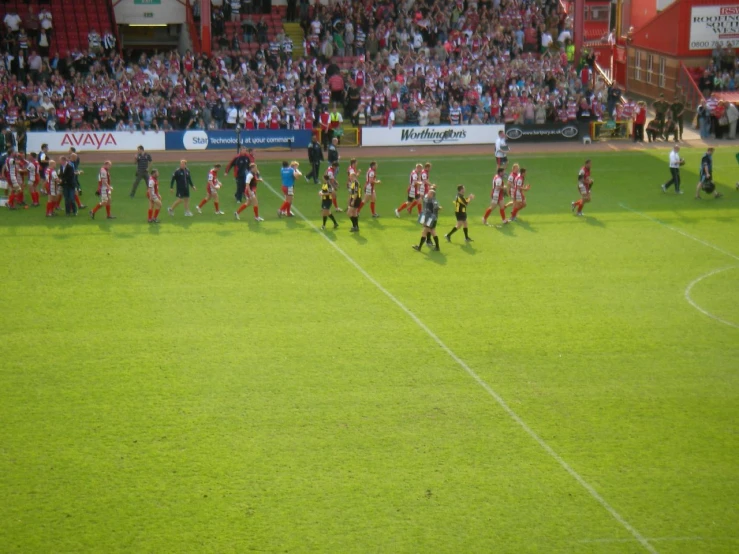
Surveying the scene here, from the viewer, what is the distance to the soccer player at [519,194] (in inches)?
1163

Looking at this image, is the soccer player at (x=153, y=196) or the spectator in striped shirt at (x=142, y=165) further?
the spectator in striped shirt at (x=142, y=165)

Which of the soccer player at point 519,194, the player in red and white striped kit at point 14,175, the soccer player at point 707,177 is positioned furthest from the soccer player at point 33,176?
the soccer player at point 707,177

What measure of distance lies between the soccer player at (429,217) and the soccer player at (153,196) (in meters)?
7.64

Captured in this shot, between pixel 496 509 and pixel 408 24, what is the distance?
39285 mm

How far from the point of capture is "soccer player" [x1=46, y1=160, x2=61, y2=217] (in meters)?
30.1

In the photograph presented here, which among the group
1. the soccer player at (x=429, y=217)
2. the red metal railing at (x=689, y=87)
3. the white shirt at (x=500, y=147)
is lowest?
the soccer player at (x=429, y=217)

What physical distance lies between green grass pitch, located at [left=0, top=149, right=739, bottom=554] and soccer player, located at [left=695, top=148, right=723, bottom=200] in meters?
3.38

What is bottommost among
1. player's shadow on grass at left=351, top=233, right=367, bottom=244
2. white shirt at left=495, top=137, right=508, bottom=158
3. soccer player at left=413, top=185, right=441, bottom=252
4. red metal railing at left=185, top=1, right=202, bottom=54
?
player's shadow on grass at left=351, top=233, right=367, bottom=244

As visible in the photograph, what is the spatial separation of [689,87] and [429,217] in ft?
88.9

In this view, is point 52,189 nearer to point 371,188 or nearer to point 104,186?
point 104,186

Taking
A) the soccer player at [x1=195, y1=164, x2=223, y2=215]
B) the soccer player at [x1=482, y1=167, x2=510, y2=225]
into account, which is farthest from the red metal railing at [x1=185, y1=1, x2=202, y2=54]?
the soccer player at [x1=482, y1=167, x2=510, y2=225]

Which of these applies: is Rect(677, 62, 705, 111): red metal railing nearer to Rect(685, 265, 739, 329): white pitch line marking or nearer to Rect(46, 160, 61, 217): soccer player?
Rect(685, 265, 739, 329): white pitch line marking

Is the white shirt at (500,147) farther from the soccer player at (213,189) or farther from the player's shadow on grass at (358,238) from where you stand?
the soccer player at (213,189)

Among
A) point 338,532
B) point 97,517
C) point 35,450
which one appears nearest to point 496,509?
point 338,532
